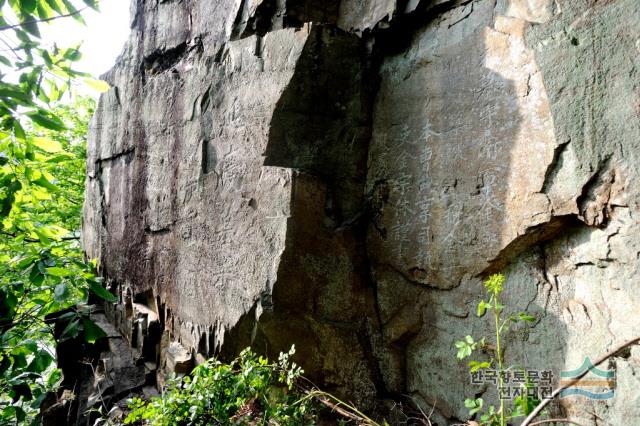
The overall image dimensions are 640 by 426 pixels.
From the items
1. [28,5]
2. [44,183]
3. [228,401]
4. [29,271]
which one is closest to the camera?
[28,5]

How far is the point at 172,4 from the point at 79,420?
12.8 ft

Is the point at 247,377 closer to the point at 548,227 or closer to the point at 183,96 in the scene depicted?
the point at 548,227

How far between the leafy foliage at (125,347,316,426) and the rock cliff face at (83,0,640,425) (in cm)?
42

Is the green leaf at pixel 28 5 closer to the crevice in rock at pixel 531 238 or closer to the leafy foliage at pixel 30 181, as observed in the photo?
the leafy foliage at pixel 30 181

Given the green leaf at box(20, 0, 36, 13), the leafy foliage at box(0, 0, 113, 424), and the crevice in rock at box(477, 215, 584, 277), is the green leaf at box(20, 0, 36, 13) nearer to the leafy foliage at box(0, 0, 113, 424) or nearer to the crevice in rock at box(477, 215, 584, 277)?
the leafy foliage at box(0, 0, 113, 424)

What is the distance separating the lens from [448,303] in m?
2.78

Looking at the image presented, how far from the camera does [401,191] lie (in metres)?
3.04

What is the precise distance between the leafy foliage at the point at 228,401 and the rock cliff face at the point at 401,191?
42cm

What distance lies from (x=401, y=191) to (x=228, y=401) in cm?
163

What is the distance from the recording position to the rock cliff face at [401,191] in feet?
7.27

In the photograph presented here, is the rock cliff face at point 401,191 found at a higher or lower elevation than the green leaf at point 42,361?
higher

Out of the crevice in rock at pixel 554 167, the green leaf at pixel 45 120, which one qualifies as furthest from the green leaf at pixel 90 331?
the crevice in rock at pixel 554 167

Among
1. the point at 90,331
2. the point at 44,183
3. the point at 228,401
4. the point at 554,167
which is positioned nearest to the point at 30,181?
the point at 44,183

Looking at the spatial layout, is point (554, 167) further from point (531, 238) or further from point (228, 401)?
point (228, 401)
